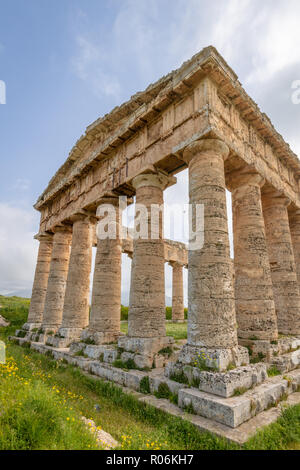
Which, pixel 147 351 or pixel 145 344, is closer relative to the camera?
pixel 147 351

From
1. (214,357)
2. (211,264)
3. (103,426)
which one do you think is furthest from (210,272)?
(103,426)

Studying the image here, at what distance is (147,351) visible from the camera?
757cm

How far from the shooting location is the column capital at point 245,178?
913 centimetres

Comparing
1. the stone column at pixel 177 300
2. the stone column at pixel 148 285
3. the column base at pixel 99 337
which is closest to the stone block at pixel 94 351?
the column base at pixel 99 337

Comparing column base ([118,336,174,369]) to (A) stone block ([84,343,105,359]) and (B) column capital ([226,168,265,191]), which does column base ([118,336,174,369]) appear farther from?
(B) column capital ([226,168,265,191])

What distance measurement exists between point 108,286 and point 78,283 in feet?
8.39

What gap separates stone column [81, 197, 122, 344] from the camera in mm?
10070

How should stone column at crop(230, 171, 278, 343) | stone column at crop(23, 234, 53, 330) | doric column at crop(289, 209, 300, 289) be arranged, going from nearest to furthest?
stone column at crop(230, 171, 278, 343), doric column at crop(289, 209, 300, 289), stone column at crop(23, 234, 53, 330)

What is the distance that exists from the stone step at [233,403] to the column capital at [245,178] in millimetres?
6241

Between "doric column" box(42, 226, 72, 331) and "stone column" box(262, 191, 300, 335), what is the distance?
10553mm

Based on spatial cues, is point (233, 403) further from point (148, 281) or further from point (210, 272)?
point (148, 281)

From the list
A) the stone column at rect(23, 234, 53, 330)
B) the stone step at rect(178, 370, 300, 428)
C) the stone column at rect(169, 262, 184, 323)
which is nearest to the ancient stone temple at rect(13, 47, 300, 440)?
the stone step at rect(178, 370, 300, 428)

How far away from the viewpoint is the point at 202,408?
500 cm

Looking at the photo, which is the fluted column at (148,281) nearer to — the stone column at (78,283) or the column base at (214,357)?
the column base at (214,357)
